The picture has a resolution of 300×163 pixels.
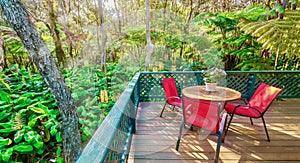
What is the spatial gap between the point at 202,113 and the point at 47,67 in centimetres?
216

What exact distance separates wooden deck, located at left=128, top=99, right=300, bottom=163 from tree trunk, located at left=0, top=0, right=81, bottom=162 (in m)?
1.04

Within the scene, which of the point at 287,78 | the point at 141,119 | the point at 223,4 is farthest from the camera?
the point at 223,4

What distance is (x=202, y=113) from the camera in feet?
6.15

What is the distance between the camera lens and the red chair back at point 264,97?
2127 millimetres

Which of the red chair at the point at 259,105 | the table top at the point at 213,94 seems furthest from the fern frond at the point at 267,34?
the table top at the point at 213,94

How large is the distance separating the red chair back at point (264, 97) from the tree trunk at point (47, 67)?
8.84 feet

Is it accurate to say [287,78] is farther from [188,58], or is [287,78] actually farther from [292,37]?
[188,58]

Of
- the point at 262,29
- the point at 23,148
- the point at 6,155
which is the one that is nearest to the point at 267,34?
the point at 262,29

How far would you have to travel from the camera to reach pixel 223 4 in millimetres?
5918

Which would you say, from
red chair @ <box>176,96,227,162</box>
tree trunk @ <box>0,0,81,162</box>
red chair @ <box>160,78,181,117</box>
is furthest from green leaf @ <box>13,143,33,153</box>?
red chair @ <box>160,78,181,117</box>

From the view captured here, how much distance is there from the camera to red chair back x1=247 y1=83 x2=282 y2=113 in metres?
2.13

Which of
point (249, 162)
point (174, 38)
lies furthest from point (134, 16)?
point (249, 162)

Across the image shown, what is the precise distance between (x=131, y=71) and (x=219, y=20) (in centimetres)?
362

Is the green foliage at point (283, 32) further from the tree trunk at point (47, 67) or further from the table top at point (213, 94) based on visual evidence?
the tree trunk at point (47, 67)
